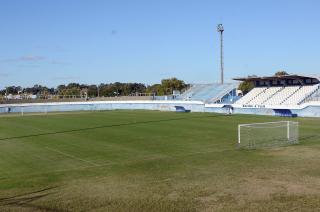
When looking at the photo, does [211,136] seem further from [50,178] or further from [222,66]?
[222,66]

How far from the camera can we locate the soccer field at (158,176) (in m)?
12.0

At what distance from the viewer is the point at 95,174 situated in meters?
17.0

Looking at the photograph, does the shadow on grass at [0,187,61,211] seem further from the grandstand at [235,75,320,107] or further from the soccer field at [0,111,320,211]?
the grandstand at [235,75,320,107]

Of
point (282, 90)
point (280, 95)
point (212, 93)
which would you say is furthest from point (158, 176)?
point (212, 93)

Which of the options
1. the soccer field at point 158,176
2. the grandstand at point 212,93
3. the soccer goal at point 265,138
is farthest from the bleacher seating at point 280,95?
the soccer field at point 158,176

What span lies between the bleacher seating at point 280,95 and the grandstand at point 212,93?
5.11 meters

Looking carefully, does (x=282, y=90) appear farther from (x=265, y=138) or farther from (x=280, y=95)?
(x=265, y=138)

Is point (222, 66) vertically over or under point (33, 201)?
over

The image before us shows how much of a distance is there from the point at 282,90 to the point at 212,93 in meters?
18.4

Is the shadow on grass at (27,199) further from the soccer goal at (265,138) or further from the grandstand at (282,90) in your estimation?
the grandstand at (282,90)

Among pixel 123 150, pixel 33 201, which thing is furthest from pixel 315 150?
pixel 33 201

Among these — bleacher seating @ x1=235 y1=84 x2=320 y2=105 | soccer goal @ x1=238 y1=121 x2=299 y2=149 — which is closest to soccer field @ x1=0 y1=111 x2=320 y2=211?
soccer goal @ x1=238 y1=121 x2=299 y2=149

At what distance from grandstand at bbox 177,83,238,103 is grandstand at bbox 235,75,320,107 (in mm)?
5534

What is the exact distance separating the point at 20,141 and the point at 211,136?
1360 centimetres
